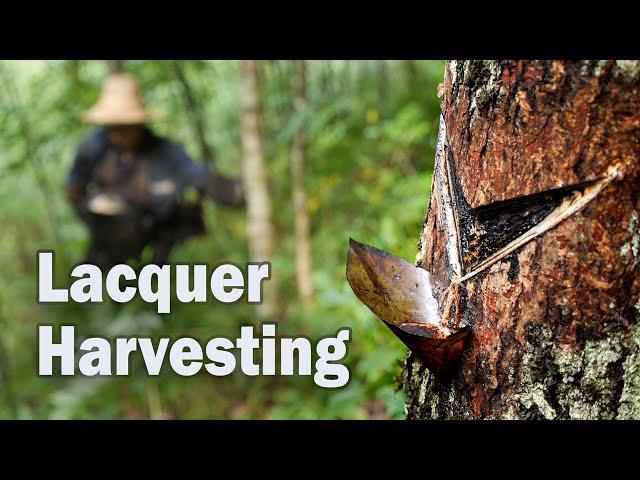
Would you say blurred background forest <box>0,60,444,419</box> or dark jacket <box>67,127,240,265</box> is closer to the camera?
blurred background forest <box>0,60,444,419</box>

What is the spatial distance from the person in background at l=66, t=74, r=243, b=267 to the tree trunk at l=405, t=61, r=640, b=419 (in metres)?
4.13

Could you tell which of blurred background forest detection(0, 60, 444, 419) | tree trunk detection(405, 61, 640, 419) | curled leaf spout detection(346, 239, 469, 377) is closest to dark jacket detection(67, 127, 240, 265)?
blurred background forest detection(0, 60, 444, 419)

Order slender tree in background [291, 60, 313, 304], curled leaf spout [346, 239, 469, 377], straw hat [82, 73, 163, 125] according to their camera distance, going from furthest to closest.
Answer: straw hat [82, 73, 163, 125], slender tree in background [291, 60, 313, 304], curled leaf spout [346, 239, 469, 377]

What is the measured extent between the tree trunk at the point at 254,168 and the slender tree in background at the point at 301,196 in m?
0.33

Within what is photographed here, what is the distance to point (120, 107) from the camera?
4.81m

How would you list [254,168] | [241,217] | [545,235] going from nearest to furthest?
[545,235] → [254,168] → [241,217]

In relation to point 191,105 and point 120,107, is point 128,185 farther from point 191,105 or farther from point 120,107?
point 191,105

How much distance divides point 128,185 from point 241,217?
6.21ft

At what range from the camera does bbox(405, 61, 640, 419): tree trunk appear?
87 centimetres

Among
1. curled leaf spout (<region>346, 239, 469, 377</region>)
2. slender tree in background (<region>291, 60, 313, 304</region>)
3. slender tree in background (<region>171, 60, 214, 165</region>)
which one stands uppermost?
slender tree in background (<region>171, 60, 214, 165</region>)

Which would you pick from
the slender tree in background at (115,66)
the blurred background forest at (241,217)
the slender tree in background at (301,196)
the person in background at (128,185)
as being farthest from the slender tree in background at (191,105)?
the slender tree in background at (301,196)

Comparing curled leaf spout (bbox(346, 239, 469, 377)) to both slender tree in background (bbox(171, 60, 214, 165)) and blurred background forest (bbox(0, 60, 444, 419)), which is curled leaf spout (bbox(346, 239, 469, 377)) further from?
slender tree in background (bbox(171, 60, 214, 165))

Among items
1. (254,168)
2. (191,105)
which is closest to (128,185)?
(191,105)

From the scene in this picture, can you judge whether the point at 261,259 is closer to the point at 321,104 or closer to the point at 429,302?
the point at 321,104
